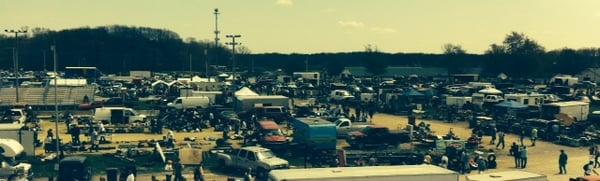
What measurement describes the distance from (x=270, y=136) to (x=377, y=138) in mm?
5744

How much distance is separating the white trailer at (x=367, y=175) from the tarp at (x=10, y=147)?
14330mm

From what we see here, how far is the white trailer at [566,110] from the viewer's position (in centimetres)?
4241

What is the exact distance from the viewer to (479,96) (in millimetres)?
54438

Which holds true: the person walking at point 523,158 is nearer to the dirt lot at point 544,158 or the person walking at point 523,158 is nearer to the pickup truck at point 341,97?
the dirt lot at point 544,158

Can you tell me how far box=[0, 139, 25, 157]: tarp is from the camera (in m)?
25.4

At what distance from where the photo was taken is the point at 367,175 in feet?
53.7

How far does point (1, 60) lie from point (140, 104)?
301 ft

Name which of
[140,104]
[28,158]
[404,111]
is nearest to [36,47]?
[140,104]

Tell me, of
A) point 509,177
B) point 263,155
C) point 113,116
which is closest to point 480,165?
point 509,177

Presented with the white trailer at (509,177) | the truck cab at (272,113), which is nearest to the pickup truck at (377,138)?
the truck cab at (272,113)

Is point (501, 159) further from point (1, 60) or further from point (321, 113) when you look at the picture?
point (1, 60)

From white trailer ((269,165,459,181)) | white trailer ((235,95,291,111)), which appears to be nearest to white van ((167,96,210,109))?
white trailer ((235,95,291,111))

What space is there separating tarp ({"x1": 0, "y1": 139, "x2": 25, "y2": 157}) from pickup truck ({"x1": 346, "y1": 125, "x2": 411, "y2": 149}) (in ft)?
54.0

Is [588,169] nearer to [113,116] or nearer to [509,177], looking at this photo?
[509,177]
